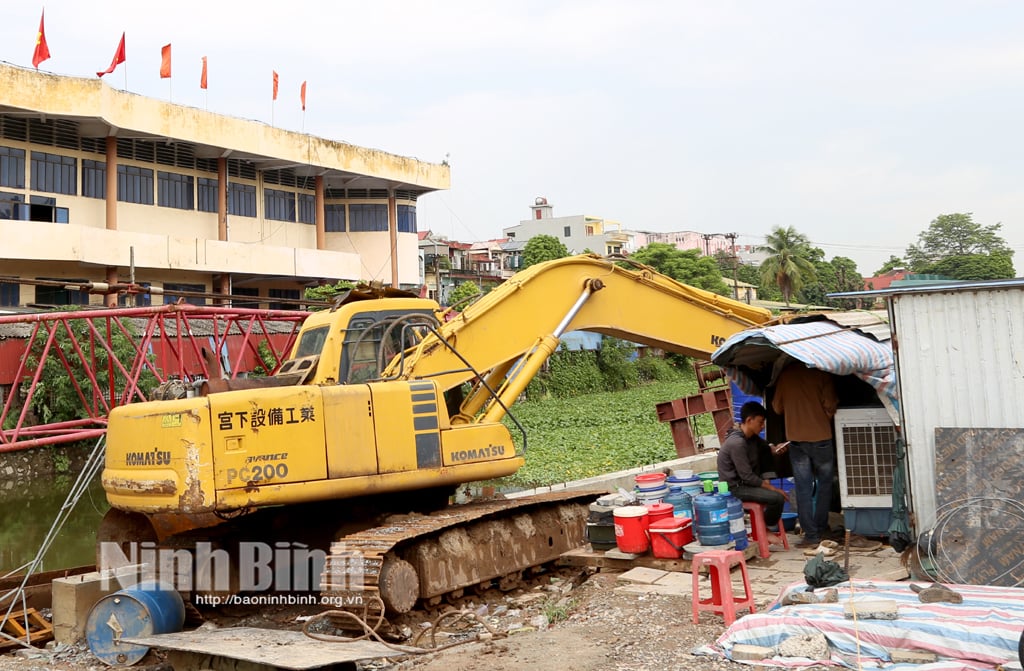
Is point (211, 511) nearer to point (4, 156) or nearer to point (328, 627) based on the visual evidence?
point (328, 627)

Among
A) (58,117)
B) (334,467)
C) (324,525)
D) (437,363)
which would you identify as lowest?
(324,525)

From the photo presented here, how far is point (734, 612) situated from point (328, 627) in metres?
4.20

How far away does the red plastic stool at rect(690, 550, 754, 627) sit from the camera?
7.16 metres

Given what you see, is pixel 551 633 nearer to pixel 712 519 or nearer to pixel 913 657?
pixel 712 519

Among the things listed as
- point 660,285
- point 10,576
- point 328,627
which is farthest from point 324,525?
point 660,285

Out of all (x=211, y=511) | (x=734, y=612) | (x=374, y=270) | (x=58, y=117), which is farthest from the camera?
(x=374, y=270)

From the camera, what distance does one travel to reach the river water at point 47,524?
15.4m

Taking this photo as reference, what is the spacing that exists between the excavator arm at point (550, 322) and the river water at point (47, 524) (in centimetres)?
815

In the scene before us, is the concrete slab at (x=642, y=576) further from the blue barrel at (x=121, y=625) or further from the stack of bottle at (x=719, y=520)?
the blue barrel at (x=121, y=625)

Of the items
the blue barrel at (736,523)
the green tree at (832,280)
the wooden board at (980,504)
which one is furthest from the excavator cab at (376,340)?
the green tree at (832,280)

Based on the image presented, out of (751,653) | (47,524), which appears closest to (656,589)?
(751,653)

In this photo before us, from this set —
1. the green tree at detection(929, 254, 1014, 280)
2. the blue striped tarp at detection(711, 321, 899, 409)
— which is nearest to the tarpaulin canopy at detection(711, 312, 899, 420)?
the blue striped tarp at detection(711, 321, 899, 409)

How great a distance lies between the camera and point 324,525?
10.1 meters

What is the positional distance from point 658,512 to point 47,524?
14.7m
